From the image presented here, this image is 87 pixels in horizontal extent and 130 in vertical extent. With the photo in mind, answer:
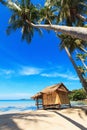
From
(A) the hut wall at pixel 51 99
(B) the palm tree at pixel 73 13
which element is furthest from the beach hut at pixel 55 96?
(B) the palm tree at pixel 73 13

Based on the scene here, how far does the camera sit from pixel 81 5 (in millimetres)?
25000

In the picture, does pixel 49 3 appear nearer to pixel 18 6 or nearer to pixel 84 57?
pixel 18 6

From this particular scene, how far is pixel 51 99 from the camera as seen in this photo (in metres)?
24.9

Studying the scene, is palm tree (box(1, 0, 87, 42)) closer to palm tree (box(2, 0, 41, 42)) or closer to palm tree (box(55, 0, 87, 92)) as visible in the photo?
palm tree (box(2, 0, 41, 42))

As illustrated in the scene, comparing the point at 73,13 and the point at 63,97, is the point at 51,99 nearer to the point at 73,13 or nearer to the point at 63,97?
the point at 63,97

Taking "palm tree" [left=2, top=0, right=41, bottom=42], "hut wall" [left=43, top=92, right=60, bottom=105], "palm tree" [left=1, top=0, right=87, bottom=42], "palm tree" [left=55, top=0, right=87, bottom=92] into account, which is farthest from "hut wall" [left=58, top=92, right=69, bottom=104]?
"palm tree" [left=2, top=0, right=41, bottom=42]

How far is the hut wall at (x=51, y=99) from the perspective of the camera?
2425 centimetres

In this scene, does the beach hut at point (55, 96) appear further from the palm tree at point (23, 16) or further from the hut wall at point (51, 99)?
the palm tree at point (23, 16)

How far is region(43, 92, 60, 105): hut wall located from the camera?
24250 mm

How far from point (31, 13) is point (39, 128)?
17.4 metres

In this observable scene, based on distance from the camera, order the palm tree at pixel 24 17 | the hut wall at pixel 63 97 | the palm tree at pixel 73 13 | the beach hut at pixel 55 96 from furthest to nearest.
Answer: the palm tree at pixel 24 17 < the hut wall at pixel 63 97 < the beach hut at pixel 55 96 < the palm tree at pixel 73 13

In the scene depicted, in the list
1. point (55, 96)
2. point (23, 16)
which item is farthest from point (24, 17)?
point (55, 96)

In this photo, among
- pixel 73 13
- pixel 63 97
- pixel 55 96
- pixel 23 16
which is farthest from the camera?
pixel 23 16

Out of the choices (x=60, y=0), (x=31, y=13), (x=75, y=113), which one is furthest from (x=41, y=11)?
(x=75, y=113)
